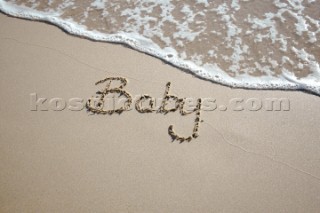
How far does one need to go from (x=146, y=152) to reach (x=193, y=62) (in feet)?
3.68

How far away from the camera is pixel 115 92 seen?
292 cm

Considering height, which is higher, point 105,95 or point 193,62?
point 193,62

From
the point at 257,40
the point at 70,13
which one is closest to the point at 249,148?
the point at 257,40

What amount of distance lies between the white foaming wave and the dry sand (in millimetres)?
100

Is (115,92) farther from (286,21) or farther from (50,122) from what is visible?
(286,21)

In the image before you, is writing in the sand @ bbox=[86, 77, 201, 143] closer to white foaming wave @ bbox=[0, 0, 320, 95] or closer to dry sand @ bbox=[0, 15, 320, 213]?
dry sand @ bbox=[0, 15, 320, 213]

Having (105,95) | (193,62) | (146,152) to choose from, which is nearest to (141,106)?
(105,95)

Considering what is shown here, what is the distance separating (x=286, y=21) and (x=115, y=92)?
2.00m

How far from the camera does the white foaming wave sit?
299 centimetres

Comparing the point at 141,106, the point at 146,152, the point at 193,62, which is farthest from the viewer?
the point at 193,62

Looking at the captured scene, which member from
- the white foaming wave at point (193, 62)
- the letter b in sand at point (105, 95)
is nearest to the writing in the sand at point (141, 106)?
the letter b in sand at point (105, 95)

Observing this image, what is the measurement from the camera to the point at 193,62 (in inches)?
127

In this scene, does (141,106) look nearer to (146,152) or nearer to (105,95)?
(105,95)

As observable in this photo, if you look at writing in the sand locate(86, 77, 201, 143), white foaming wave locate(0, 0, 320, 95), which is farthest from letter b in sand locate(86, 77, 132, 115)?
white foaming wave locate(0, 0, 320, 95)
